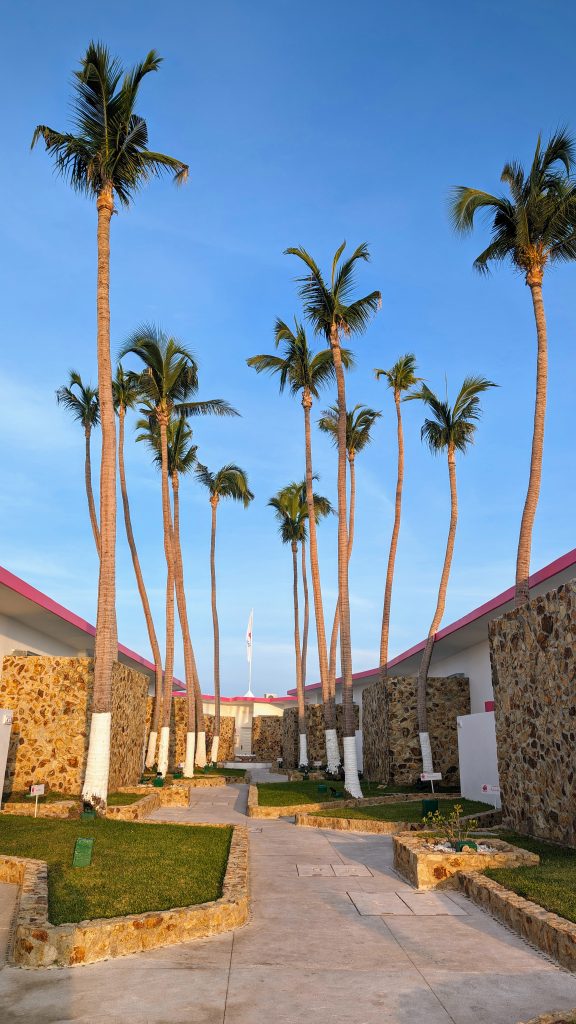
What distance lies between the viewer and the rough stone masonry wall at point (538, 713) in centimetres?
1044

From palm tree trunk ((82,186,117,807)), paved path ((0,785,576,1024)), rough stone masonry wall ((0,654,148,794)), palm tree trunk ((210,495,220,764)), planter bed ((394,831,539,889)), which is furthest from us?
palm tree trunk ((210,495,220,764))

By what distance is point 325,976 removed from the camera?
555cm

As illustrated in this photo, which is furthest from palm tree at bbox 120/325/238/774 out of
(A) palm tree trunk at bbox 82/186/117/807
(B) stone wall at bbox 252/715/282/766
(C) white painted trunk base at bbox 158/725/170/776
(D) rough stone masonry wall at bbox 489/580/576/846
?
(B) stone wall at bbox 252/715/282/766

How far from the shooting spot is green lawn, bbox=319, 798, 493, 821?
14.9 m

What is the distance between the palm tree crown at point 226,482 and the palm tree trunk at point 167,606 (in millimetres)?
9869

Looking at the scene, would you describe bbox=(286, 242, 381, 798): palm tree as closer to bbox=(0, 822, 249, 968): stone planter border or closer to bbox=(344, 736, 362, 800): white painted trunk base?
bbox=(344, 736, 362, 800): white painted trunk base

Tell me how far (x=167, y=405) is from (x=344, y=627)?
993cm

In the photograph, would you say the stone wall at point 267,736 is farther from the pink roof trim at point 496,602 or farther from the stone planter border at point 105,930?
the stone planter border at point 105,930

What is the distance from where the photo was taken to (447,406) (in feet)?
82.2

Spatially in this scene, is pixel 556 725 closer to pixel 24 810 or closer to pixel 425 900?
pixel 425 900

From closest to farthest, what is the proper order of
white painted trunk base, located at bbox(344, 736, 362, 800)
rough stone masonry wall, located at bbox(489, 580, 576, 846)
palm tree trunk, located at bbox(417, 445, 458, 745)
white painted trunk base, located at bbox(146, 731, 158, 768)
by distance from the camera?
1. rough stone masonry wall, located at bbox(489, 580, 576, 846)
2. white painted trunk base, located at bbox(344, 736, 362, 800)
3. palm tree trunk, located at bbox(417, 445, 458, 745)
4. white painted trunk base, located at bbox(146, 731, 158, 768)

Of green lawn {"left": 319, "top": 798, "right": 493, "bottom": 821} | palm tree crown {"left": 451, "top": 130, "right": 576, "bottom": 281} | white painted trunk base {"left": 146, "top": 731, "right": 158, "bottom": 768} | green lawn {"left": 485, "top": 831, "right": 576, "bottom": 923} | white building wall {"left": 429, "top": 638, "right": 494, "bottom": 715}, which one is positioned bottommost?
green lawn {"left": 319, "top": 798, "right": 493, "bottom": 821}

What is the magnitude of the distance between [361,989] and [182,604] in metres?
23.2

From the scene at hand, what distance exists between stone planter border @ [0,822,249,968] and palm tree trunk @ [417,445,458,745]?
16.6m
